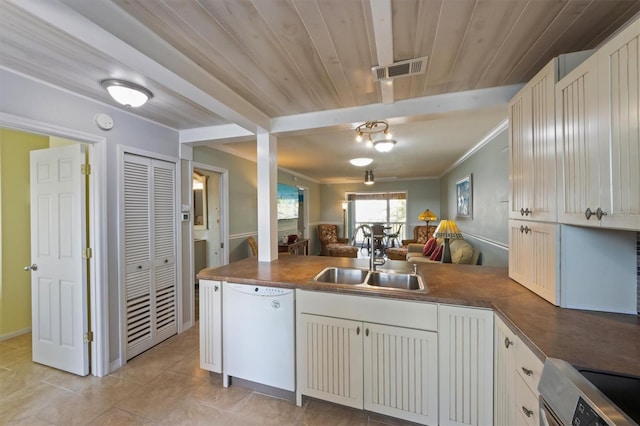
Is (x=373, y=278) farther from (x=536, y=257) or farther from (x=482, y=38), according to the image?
(x=482, y=38)

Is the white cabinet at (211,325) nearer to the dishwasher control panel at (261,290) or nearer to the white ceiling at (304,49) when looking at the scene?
the dishwasher control panel at (261,290)

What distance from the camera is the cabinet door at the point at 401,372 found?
5.02 feet

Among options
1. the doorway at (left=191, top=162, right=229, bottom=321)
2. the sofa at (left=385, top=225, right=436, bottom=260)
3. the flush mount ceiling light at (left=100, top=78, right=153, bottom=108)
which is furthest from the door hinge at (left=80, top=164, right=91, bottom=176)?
the sofa at (left=385, top=225, right=436, bottom=260)

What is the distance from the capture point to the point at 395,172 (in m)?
6.57

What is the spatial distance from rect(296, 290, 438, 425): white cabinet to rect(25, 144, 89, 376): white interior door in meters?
2.01

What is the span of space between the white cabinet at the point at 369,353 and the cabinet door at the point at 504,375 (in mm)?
309

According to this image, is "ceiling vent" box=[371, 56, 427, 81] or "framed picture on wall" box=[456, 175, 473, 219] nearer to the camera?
"ceiling vent" box=[371, 56, 427, 81]

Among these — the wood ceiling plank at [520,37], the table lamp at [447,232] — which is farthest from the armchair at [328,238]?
the wood ceiling plank at [520,37]

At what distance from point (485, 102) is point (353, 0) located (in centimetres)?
141

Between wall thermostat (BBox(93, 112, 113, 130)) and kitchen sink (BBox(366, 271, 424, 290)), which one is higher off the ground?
wall thermostat (BBox(93, 112, 113, 130))

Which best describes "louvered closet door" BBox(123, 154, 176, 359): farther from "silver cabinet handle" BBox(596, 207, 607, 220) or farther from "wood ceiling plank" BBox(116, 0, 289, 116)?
"silver cabinet handle" BBox(596, 207, 607, 220)

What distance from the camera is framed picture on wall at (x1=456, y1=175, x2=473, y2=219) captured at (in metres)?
4.18

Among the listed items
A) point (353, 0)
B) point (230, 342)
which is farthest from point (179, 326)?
point (353, 0)

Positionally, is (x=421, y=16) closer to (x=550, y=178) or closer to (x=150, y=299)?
(x=550, y=178)
